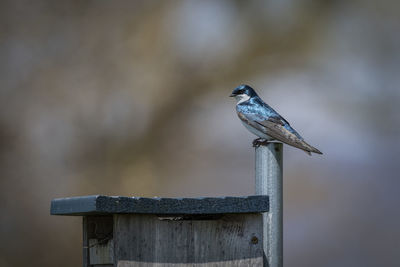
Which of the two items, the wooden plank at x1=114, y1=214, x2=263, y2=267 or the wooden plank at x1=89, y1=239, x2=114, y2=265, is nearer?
the wooden plank at x1=114, y1=214, x2=263, y2=267

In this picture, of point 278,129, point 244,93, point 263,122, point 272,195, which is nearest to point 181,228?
point 272,195

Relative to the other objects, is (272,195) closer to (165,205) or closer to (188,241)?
(188,241)

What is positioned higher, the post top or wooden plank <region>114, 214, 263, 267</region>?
the post top

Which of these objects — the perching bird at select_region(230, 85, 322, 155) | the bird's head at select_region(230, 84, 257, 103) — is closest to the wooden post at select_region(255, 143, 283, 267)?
the perching bird at select_region(230, 85, 322, 155)

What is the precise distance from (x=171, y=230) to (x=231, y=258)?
0.84ft

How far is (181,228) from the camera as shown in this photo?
3.02 m

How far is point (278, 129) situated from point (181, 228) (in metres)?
1.29

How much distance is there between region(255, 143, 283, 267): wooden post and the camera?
318cm

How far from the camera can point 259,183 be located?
3252 mm

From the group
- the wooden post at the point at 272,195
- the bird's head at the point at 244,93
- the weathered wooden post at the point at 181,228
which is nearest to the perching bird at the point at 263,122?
the bird's head at the point at 244,93

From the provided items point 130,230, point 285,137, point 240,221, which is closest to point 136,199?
point 130,230

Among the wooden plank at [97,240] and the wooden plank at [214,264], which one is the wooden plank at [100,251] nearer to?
the wooden plank at [97,240]

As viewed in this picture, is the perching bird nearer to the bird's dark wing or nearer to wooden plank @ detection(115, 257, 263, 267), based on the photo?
the bird's dark wing

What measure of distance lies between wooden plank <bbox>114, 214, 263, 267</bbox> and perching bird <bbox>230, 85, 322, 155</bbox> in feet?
2.69
